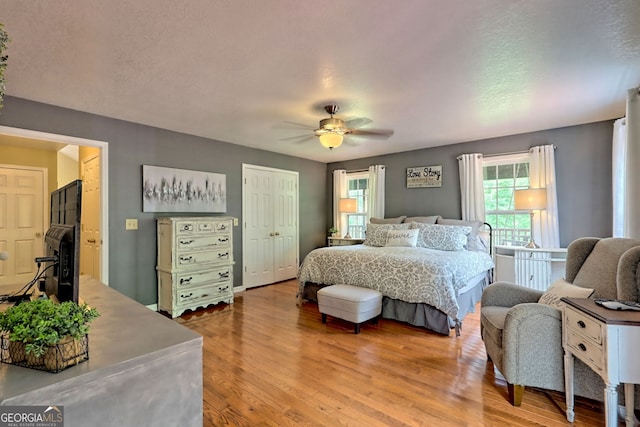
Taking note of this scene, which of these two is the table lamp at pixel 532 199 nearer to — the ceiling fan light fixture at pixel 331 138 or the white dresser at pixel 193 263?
the ceiling fan light fixture at pixel 331 138

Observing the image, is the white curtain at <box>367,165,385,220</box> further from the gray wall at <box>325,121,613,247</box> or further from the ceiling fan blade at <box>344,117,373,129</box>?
the ceiling fan blade at <box>344,117,373,129</box>

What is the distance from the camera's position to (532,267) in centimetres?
376

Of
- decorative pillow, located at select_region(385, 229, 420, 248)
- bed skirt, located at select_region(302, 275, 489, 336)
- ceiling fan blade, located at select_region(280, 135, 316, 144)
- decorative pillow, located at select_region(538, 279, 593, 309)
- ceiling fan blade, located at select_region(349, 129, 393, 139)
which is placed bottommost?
bed skirt, located at select_region(302, 275, 489, 336)

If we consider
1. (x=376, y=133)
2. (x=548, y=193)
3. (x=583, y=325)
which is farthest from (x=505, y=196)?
(x=583, y=325)

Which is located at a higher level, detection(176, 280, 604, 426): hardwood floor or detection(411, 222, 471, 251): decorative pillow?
detection(411, 222, 471, 251): decorative pillow

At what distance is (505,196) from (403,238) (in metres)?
1.71

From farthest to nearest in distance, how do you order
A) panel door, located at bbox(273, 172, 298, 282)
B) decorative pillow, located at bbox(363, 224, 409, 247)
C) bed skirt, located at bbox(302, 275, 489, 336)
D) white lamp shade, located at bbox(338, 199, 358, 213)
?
white lamp shade, located at bbox(338, 199, 358, 213) < panel door, located at bbox(273, 172, 298, 282) < decorative pillow, located at bbox(363, 224, 409, 247) < bed skirt, located at bbox(302, 275, 489, 336)

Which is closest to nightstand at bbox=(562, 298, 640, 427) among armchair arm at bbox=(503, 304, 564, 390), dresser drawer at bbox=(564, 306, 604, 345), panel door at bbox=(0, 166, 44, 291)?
dresser drawer at bbox=(564, 306, 604, 345)

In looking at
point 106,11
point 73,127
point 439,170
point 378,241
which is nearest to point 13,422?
point 106,11

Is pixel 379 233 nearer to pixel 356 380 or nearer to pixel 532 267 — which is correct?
pixel 532 267

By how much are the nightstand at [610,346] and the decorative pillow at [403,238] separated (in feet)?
8.49

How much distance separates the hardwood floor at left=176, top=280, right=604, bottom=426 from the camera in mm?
1821

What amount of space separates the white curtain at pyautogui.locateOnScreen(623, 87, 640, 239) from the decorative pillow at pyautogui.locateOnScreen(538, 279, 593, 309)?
2.57 feet

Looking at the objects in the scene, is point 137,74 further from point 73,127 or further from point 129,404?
point 129,404
